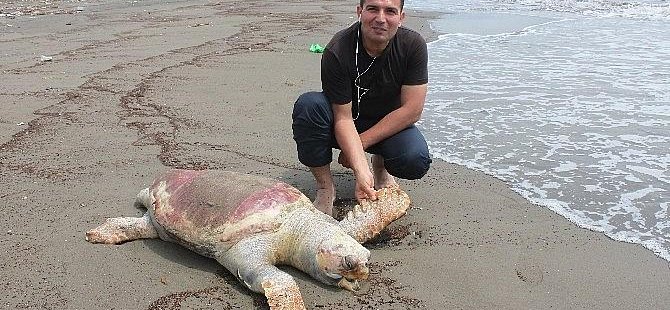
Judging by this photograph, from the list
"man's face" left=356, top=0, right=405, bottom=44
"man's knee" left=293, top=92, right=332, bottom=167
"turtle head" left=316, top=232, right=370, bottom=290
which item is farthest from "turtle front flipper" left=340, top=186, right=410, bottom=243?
"man's face" left=356, top=0, right=405, bottom=44

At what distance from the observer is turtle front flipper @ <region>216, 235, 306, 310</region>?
2180 millimetres

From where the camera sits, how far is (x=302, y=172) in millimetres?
3734

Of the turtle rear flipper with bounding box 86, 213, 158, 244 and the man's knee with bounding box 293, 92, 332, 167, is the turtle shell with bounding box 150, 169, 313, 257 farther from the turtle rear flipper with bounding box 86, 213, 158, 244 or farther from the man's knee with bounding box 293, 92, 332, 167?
the man's knee with bounding box 293, 92, 332, 167

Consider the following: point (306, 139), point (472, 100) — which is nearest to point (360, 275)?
point (306, 139)

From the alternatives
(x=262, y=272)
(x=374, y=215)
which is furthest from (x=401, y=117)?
(x=262, y=272)

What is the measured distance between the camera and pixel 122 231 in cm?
270

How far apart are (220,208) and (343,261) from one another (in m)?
0.60

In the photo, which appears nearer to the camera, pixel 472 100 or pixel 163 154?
pixel 163 154

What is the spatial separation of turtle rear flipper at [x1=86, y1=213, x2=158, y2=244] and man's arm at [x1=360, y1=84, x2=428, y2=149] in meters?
1.10

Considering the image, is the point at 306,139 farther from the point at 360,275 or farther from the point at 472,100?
the point at 472,100

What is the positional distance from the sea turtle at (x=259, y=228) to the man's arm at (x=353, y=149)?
0.07 meters

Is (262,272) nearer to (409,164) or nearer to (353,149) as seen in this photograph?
(353,149)

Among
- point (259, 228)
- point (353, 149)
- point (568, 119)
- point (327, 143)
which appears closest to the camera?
point (259, 228)

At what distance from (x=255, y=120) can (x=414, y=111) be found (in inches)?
76.1
